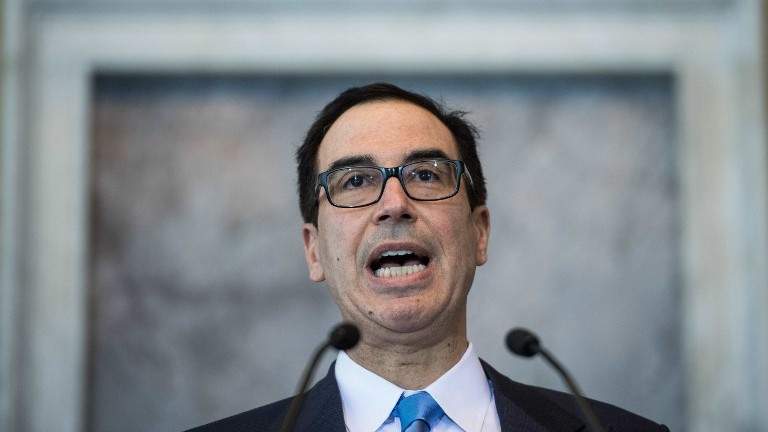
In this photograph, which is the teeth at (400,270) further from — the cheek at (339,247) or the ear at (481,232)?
the ear at (481,232)

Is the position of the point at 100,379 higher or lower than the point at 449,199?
lower

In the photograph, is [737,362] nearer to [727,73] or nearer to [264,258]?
[727,73]

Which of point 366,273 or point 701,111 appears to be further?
point 701,111

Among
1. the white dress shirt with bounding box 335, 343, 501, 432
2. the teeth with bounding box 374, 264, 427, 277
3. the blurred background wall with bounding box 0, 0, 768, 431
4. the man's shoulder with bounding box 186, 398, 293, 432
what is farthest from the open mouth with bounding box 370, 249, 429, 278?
the blurred background wall with bounding box 0, 0, 768, 431

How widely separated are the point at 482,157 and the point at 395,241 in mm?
1534

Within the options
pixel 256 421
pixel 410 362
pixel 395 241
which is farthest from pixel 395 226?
pixel 256 421

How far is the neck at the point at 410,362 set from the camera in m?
2.21

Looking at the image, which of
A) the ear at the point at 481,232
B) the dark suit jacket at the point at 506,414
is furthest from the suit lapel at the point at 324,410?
the ear at the point at 481,232

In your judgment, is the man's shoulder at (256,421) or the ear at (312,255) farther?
the ear at (312,255)

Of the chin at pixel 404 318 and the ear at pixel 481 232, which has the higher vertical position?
the ear at pixel 481 232

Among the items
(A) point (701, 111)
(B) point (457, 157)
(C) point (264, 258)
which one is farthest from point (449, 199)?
(A) point (701, 111)

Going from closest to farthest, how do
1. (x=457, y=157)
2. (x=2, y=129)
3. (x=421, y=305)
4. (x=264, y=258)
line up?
(x=421, y=305)
(x=457, y=157)
(x=2, y=129)
(x=264, y=258)

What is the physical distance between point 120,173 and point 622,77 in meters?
1.86

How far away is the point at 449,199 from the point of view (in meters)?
2.26
